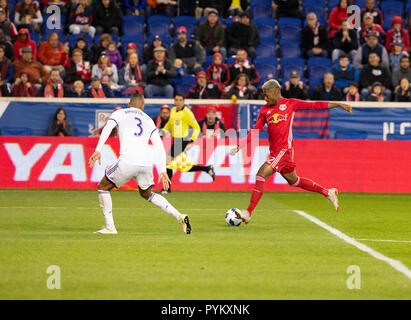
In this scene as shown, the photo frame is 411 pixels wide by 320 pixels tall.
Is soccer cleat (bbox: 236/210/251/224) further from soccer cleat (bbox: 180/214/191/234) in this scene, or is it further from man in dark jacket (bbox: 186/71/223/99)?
man in dark jacket (bbox: 186/71/223/99)

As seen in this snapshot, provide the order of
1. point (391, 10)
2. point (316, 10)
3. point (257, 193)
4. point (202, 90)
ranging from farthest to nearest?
point (391, 10) → point (316, 10) → point (202, 90) → point (257, 193)

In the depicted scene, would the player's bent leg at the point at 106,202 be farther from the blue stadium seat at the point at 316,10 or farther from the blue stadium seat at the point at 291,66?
the blue stadium seat at the point at 316,10

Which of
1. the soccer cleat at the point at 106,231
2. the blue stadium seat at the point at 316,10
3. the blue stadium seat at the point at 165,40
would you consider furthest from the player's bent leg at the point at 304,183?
the blue stadium seat at the point at 316,10

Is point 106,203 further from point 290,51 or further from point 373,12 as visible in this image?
point 373,12

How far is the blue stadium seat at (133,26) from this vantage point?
24422mm

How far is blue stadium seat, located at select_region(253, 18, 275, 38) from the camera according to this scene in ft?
80.8

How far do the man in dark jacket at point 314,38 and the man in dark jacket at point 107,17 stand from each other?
544 cm

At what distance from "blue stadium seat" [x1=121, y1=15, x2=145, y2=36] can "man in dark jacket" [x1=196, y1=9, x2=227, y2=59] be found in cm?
204

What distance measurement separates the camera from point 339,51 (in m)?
23.1

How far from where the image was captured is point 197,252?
9602mm

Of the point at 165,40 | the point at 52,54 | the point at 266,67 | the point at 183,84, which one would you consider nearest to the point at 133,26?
the point at 165,40

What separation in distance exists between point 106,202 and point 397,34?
47.8 ft

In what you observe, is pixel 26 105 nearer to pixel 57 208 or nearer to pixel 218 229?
pixel 57 208
